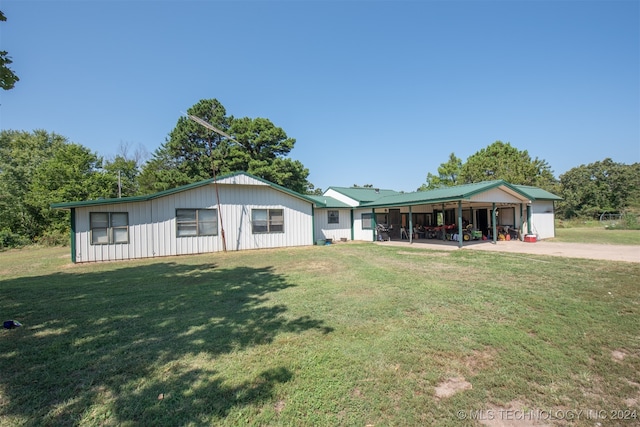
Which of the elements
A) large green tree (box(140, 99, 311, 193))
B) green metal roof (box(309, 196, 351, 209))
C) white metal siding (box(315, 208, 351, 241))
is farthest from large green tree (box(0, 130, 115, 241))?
white metal siding (box(315, 208, 351, 241))

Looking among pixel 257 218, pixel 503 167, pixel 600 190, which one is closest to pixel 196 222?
pixel 257 218

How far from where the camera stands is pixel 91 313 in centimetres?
468

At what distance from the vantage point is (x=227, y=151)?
27.6m

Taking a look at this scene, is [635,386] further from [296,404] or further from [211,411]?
[211,411]

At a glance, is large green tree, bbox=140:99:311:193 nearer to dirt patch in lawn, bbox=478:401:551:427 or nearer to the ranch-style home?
the ranch-style home

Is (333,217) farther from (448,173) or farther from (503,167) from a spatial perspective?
(448,173)

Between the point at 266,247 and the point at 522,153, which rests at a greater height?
the point at 522,153

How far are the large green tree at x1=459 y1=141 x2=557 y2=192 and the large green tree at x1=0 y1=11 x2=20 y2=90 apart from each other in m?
32.2

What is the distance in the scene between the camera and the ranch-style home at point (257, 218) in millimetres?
11570

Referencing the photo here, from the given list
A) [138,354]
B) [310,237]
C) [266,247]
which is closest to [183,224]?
[266,247]

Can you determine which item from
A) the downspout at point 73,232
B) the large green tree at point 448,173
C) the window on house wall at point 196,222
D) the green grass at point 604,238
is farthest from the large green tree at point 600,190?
the downspout at point 73,232

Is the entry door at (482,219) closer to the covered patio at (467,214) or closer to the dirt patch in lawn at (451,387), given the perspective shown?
the covered patio at (467,214)

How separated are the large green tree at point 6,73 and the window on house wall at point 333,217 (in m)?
15.4

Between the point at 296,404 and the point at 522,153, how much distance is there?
→ 3961 centimetres
